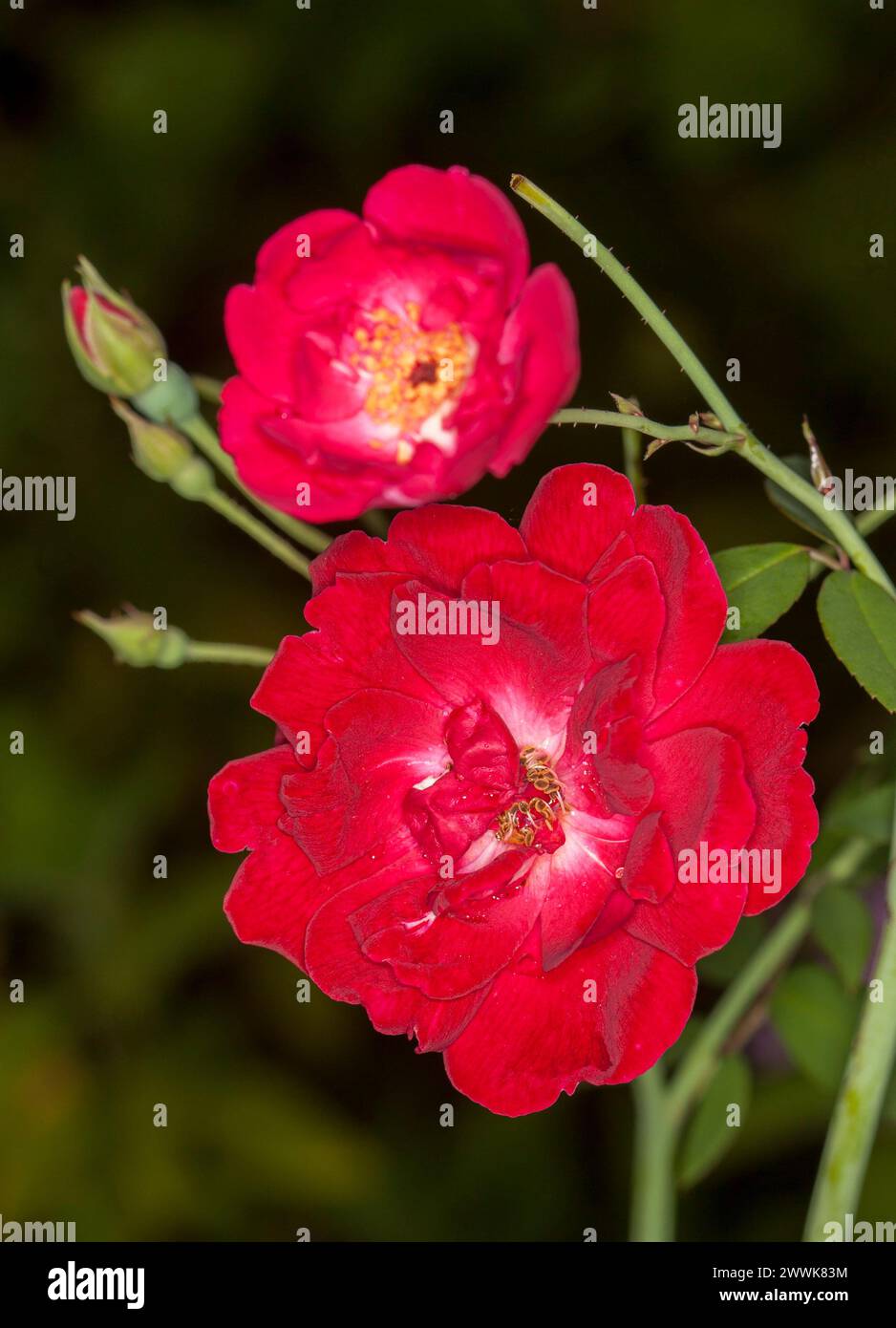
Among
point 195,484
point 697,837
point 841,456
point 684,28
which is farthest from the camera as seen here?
point 684,28

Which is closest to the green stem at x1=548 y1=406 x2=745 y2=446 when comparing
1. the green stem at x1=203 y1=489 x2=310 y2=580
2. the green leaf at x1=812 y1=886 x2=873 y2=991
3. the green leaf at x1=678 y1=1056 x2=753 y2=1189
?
the green stem at x1=203 y1=489 x2=310 y2=580

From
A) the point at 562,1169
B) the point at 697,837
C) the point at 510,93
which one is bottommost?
the point at 562,1169

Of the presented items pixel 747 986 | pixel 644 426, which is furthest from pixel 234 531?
pixel 644 426

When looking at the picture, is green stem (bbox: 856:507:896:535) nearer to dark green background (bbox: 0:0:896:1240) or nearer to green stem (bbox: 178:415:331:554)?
green stem (bbox: 178:415:331:554)

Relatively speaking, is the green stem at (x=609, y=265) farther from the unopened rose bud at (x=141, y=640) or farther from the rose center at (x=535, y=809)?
the unopened rose bud at (x=141, y=640)

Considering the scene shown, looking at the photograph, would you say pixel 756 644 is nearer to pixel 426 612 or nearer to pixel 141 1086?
pixel 426 612

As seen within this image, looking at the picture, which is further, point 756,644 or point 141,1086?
point 141,1086
